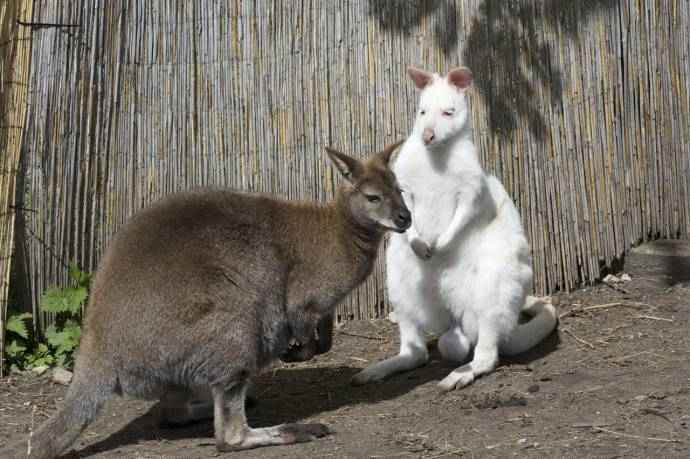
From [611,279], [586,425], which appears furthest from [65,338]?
[611,279]

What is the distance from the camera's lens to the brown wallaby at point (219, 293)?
441 centimetres

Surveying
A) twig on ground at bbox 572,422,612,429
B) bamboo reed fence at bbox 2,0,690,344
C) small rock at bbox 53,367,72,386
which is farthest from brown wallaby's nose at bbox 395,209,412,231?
small rock at bbox 53,367,72,386

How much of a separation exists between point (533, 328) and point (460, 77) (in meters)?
1.41

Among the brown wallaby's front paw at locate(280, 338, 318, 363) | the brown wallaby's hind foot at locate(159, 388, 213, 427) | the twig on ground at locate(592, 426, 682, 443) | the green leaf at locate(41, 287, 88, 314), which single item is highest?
the green leaf at locate(41, 287, 88, 314)

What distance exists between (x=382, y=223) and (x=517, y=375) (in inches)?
44.4

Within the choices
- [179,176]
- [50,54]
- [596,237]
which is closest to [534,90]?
[596,237]

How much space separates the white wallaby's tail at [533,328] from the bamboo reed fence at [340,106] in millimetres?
556

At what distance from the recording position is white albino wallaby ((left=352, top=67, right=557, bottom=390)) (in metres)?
5.21

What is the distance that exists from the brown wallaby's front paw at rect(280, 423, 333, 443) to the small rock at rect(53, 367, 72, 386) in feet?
5.51

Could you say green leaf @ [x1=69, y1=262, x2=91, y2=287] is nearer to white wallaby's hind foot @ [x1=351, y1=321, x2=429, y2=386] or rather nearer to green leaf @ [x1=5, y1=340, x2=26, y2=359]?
green leaf @ [x1=5, y1=340, x2=26, y2=359]

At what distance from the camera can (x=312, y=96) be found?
20.2 ft

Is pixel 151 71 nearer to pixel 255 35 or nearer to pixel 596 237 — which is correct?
pixel 255 35

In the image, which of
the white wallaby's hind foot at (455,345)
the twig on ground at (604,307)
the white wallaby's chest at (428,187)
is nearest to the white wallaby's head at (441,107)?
the white wallaby's chest at (428,187)

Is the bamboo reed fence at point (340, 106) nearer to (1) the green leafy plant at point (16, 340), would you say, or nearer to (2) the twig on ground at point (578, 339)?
(1) the green leafy plant at point (16, 340)
